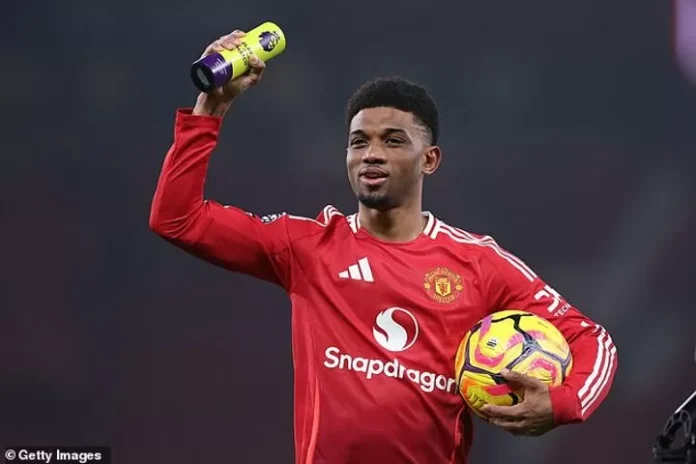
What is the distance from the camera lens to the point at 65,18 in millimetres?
4324

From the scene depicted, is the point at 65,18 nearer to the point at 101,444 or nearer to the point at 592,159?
the point at 101,444

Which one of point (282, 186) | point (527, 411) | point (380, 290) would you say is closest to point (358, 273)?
point (380, 290)

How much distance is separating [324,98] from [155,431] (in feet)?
5.08

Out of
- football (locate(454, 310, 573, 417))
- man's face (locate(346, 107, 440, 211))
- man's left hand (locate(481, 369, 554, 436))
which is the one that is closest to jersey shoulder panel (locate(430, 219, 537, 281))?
man's face (locate(346, 107, 440, 211))

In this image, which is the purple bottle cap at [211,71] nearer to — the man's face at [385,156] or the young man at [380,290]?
the young man at [380,290]

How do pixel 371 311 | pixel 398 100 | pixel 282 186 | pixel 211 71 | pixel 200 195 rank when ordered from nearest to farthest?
pixel 211 71
pixel 200 195
pixel 371 311
pixel 398 100
pixel 282 186

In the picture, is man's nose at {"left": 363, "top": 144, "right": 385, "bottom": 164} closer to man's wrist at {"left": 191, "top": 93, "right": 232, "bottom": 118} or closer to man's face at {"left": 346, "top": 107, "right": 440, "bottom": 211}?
man's face at {"left": 346, "top": 107, "right": 440, "bottom": 211}

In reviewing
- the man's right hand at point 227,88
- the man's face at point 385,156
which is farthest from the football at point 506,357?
the man's right hand at point 227,88

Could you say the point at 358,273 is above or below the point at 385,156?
below

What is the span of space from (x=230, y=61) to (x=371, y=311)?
2.28 feet

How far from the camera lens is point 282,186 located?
4.37 m

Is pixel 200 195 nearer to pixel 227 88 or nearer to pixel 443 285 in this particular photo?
pixel 227 88

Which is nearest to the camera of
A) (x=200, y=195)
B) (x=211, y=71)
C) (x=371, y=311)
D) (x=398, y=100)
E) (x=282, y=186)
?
(x=211, y=71)

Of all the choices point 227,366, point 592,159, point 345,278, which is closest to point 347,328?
point 345,278
